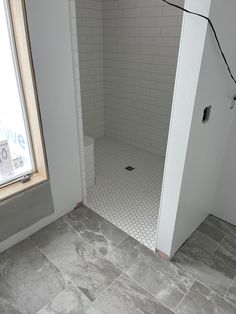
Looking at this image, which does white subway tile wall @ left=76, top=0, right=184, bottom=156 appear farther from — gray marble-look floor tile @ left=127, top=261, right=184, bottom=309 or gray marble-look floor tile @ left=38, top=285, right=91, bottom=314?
gray marble-look floor tile @ left=38, top=285, right=91, bottom=314

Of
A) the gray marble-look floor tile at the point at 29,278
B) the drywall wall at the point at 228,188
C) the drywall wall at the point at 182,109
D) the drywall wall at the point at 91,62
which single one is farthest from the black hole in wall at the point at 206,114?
the drywall wall at the point at 91,62

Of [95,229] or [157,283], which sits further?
[95,229]

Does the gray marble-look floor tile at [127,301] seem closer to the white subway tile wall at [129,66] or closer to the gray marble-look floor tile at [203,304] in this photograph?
the gray marble-look floor tile at [203,304]

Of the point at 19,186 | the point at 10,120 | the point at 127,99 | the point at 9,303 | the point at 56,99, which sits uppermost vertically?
the point at 56,99

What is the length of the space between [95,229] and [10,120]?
1131 mm

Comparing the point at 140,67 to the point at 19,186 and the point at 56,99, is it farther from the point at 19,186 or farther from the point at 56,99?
the point at 19,186

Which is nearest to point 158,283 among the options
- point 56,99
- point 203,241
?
point 203,241

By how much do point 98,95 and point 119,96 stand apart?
1.17 feet

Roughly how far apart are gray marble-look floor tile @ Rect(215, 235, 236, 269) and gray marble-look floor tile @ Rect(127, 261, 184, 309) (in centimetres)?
48

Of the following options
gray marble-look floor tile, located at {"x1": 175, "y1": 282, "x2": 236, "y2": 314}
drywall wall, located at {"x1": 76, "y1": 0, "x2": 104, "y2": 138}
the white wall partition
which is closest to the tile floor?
gray marble-look floor tile, located at {"x1": 175, "y1": 282, "x2": 236, "y2": 314}

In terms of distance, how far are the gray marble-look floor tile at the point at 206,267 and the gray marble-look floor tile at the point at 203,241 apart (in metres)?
0.04

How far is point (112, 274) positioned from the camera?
161 centimetres

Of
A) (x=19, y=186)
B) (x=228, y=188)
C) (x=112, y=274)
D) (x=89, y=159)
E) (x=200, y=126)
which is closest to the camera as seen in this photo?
(x=200, y=126)

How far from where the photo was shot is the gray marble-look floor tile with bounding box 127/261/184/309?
146 centimetres
